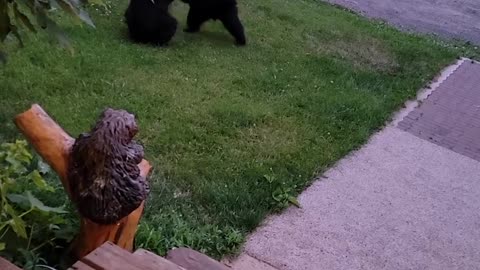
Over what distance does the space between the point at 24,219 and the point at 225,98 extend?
9.29 feet

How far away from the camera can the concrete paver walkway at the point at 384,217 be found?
390cm

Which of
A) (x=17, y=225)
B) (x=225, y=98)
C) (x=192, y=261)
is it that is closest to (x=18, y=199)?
(x=17, y=225)

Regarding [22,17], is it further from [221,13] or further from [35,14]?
[221,13]

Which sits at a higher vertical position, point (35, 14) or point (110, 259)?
point (35, 14)

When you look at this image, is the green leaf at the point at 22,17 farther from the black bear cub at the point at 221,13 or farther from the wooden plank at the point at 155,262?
the black bear cub at the point at 221,13

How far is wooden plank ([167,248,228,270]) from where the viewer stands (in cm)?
282

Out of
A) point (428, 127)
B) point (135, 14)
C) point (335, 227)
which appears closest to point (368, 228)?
point (335, 227)

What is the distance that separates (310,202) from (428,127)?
1.82 meters

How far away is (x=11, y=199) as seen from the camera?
8.88 feet

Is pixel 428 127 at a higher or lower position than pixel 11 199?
lower

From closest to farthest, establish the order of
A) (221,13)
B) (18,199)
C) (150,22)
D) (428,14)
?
(18,199) → (150,22) → (221,13) → (428,14)

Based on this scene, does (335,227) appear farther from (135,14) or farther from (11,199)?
(135,14)

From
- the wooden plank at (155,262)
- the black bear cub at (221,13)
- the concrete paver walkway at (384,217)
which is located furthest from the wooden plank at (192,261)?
A: the black bear cub at (221,13)

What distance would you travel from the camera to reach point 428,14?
32.1ft
